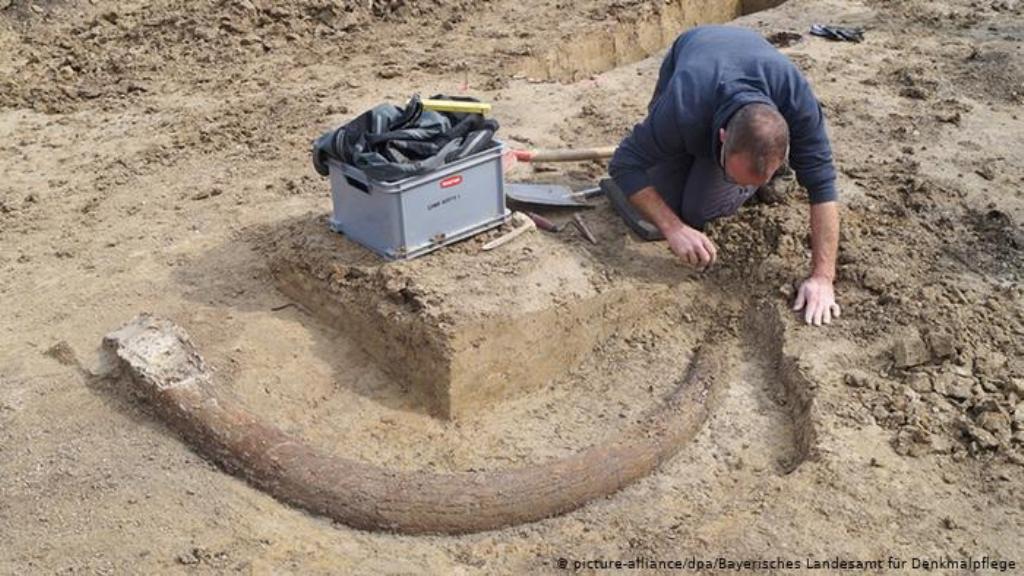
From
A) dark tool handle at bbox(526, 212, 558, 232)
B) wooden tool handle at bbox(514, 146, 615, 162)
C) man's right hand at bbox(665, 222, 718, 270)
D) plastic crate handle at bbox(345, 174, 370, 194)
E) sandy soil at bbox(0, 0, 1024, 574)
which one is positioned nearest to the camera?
sandy soil at bbox(0, 0, 1024, 574)

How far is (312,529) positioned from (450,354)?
2.96 ft

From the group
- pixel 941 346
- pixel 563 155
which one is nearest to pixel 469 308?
pixel 563 155

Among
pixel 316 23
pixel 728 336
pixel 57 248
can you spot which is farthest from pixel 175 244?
pixel 316 23

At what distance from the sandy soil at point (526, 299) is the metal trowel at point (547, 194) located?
0.29 metres

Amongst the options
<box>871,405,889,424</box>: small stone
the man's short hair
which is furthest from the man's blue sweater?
<box>871,405,889,424</box>: small stone

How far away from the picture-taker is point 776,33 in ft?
24.1

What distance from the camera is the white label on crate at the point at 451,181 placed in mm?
4188

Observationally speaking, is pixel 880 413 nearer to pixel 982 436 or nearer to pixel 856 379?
pixel 856 379

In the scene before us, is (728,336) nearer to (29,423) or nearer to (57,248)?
(29,423)

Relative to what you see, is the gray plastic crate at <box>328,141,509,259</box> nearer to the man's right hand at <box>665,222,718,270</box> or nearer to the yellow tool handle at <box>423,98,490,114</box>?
the yellow tool handle at <box>423,98,490,114</box>

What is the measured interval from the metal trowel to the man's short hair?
125cm

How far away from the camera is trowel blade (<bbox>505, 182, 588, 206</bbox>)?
4.93 meters

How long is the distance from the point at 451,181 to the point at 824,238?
1640mm

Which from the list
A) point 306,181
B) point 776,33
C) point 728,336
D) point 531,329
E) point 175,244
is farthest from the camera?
point 776,33
